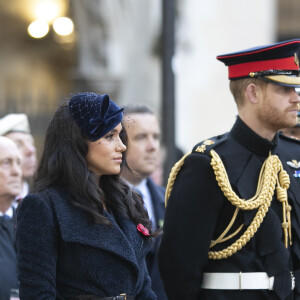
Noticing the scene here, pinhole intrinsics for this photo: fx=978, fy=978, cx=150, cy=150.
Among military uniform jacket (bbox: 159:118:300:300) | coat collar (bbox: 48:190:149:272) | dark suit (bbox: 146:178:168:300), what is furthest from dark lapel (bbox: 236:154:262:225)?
dark suit (bbox: 146:178:168:300)

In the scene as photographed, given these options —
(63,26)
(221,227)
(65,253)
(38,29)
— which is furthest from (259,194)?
(38,29)

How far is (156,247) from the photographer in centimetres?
572

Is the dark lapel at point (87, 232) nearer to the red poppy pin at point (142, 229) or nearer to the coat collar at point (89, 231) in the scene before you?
the coat collar at point (89, 231)

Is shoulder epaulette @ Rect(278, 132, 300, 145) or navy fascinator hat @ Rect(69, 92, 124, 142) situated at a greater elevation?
navy fascinator hat @ Rect(69, 92, 124, 142)

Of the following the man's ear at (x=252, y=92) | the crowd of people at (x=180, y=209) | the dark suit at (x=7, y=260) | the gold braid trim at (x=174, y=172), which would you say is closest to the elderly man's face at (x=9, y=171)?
the dark suit at (x=7, y=260)

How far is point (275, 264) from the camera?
4.45 meters

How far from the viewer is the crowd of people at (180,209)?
3902 millimetres

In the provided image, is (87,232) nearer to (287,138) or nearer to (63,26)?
(287,138)

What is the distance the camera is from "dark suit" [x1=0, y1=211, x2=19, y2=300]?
17.4 ft

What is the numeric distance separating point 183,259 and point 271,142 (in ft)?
2.36

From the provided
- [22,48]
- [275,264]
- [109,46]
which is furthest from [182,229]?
[22,48]

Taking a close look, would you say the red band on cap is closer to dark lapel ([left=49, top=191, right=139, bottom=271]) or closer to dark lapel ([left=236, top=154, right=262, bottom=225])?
dark lapel ([left=236, top=154, right=262, bottom=225])

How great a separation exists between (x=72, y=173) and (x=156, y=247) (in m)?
1.83

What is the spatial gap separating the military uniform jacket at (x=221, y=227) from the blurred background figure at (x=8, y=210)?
108 cm
